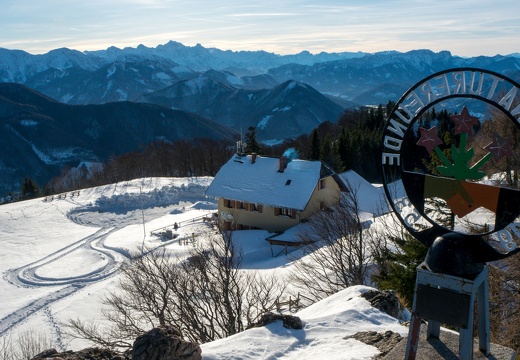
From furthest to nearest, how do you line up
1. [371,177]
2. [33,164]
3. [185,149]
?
[33,164], [185,149], [371,177]

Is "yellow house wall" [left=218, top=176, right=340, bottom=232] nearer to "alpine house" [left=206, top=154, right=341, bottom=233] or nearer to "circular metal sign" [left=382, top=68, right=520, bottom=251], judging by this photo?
"alpine house" [left=206, top=154, right=341, bottom=233]

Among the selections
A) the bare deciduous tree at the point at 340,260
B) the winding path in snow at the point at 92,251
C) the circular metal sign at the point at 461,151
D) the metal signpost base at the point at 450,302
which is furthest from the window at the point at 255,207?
the metal signpost base at the point at 450,302

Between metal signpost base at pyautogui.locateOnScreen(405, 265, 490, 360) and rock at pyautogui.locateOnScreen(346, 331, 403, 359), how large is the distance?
142cm

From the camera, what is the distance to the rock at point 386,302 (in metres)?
8.80

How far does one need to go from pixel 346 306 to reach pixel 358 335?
4.64 feet

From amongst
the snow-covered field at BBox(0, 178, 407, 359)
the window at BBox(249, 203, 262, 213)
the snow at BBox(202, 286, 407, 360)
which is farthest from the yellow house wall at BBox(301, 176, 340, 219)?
the snow at BBox(202, 286, 407, 360)

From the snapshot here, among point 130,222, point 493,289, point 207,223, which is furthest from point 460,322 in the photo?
point 130,222

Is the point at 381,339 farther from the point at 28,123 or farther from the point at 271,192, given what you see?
the point at 28,123

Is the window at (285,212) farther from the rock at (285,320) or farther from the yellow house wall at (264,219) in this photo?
the rock at (285,320)

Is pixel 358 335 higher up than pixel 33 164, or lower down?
higher up

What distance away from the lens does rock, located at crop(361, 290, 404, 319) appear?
880cm

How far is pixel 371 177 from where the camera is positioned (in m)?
60.3

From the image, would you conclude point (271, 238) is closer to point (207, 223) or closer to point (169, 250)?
point (169, 250)

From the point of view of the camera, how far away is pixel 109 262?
31.0 metres
